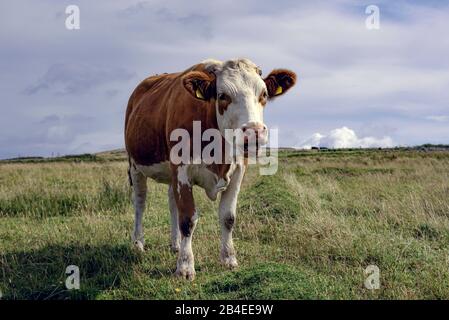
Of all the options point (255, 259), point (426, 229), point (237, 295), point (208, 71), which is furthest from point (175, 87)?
point (426, 229)

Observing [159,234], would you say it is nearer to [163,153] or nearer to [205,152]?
[163,153]

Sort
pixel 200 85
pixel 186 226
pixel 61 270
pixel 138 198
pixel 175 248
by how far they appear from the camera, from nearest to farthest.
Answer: pixel 200 85 → pixel 186 226 → pixel 61 270 → pixel 175 248 → pixel 138 198

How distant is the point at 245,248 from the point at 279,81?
104 inches

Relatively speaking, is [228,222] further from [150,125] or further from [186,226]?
[150,125]

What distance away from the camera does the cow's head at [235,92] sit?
5.44 meters

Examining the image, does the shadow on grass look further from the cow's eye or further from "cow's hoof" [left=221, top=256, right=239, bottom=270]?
the cow's eye

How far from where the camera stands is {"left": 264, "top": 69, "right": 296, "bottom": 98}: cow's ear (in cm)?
650

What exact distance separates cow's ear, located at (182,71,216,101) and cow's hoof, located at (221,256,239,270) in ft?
7.04

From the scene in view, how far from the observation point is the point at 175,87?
7.11 meters

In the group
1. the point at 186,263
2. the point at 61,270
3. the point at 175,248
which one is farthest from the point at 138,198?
the point at 186,263

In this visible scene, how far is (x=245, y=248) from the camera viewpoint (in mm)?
7664

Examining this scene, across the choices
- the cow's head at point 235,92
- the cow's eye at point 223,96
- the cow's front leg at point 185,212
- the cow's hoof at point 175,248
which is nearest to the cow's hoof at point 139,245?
the cow's hoof at point 175,248

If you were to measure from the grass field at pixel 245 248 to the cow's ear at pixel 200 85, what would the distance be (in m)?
2.15
